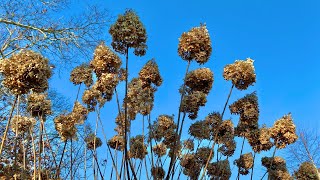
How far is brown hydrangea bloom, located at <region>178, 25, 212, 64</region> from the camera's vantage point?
4.53 m

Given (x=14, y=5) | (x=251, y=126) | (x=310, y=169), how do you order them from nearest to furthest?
(x=251, y=126)
(x=310, y=169)
(x=14, y=5)

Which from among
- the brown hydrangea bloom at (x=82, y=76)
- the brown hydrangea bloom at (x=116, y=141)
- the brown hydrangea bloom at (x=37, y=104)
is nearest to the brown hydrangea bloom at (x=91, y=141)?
the brown hydrangea bloom at (x=116, y=141)

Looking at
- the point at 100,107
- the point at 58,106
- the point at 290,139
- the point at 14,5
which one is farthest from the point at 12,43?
the point at 290,139

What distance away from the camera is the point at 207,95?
4.92 m

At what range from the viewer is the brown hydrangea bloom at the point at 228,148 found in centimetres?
541

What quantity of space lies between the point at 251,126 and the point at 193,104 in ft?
2.89

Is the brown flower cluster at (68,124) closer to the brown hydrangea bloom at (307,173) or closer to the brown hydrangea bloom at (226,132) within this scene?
the brown hydrangea bloom at (226,132)

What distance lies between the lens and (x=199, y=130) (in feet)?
16.5

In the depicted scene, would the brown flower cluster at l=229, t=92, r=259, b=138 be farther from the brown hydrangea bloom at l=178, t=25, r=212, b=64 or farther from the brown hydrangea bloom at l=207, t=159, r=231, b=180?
the brown hydrangea bloom at l=178, t=25, r=212, b=64

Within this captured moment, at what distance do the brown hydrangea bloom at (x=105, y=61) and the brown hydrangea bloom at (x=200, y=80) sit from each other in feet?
2.62

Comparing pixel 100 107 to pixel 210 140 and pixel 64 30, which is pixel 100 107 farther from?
pixel 64 30

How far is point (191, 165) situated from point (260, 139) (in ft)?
3.09

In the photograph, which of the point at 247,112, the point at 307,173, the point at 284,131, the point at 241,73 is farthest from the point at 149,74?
the point at 307,173

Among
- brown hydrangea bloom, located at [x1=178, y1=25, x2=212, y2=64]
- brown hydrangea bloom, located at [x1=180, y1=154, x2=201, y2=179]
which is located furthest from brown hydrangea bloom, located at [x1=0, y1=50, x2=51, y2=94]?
brown hydrangea bloom, located at [x1=180, y1=154, x2=201, y2=179]
